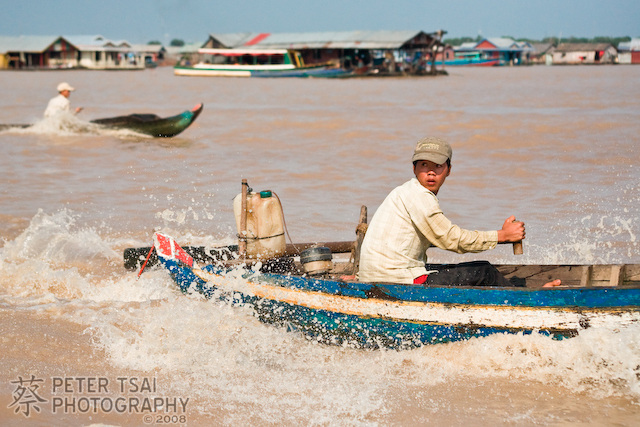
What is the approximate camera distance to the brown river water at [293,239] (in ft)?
14.4

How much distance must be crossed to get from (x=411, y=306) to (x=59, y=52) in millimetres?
73068

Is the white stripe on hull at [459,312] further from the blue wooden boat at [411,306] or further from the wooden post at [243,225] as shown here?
the wooden post at [243,225]

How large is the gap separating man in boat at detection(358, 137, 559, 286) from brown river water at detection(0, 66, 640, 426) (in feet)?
1.58

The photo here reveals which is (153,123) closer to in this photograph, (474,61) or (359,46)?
(359,46)

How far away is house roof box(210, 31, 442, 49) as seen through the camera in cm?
5231

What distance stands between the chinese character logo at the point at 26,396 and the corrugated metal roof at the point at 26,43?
69.7 m

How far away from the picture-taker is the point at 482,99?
96.2ft

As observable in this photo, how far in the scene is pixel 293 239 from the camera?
8492 mm

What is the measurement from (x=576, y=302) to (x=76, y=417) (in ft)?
9.72

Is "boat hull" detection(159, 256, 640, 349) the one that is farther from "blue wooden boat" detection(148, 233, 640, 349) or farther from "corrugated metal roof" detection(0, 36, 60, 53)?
"corrugated metal roof" detection(0, 36, 60, 53)

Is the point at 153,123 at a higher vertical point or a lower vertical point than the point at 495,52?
lower

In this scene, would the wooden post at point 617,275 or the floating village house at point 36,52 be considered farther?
the floating village house at point 36,52

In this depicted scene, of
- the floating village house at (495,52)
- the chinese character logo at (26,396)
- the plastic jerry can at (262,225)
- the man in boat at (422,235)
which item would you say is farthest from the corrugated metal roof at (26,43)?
the man in boat at (422,235)

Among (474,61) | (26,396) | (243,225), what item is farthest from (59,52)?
(26,396)
